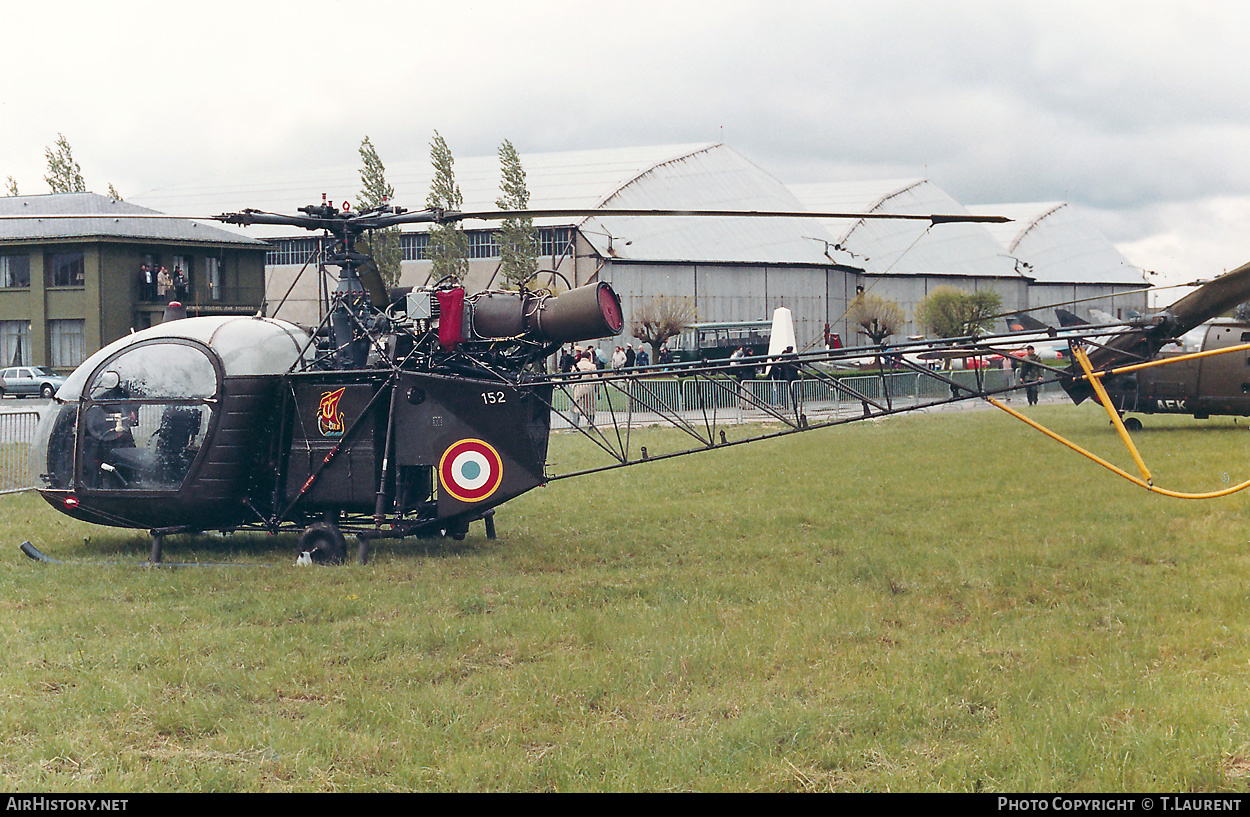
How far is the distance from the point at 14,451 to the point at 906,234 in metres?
68.3

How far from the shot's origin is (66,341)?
54562 mm

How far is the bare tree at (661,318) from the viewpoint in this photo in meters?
53.7

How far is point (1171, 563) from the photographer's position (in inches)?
487

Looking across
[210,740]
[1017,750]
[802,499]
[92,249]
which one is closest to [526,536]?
[802,499]

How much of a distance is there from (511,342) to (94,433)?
17.3 ft

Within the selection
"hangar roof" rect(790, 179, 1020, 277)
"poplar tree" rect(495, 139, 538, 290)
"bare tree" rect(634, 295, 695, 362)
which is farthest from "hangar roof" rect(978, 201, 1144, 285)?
"poplar tree" rect(495, 139, 538, 290)

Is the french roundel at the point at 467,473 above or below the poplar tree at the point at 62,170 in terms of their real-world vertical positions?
below

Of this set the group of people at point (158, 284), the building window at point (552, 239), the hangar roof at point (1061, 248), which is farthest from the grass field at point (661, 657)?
the hangar roof at point (1061, 248)

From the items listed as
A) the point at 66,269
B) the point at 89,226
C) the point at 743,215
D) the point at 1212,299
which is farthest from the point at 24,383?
the point at 1212,299

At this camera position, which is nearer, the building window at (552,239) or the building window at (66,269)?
the building window at (66,269)

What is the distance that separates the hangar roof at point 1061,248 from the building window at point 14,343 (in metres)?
72.6

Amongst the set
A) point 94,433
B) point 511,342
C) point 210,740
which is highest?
point 511,342

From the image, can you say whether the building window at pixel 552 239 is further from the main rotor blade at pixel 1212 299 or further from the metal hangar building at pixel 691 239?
the main rotor blade at pixel 1212 299
